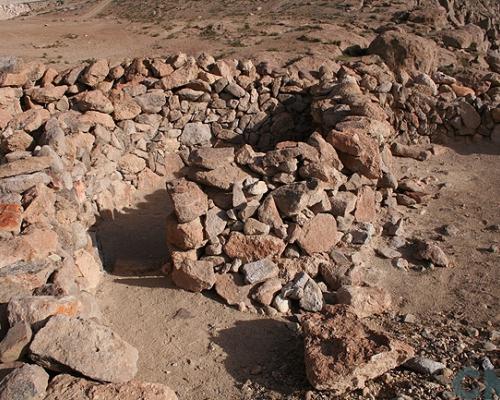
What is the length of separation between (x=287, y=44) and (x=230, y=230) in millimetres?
9948

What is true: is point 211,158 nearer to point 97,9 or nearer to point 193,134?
point 193,134

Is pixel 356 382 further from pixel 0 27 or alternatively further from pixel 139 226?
pixel 0 27

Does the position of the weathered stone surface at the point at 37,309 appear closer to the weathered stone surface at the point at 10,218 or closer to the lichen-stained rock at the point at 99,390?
the lichen-stained rock at the point at 99,390

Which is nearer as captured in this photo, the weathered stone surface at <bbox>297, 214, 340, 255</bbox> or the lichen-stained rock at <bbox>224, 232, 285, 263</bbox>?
the lichen-stained rock at <bbox>224, 232, 285, 263</bbox>

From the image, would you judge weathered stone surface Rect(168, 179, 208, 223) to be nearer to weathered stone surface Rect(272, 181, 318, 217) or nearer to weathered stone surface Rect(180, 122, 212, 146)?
weathered stone surface Rect(272, 181, 318, 217)

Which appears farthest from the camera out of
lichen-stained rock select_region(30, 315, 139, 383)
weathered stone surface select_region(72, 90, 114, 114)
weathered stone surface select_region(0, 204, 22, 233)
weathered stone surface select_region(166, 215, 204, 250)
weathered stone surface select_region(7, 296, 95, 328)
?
weathered stone surface select_region(72, 90, 114, 114)

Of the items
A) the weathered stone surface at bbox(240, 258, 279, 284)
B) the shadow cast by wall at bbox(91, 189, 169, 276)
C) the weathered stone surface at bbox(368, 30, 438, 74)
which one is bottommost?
the shadow cast by wall at bbox(91, 189, 169, 276)

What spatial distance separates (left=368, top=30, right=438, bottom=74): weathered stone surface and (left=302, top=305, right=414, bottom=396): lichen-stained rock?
8073 millimetres

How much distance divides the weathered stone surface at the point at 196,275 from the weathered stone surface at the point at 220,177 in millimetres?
998

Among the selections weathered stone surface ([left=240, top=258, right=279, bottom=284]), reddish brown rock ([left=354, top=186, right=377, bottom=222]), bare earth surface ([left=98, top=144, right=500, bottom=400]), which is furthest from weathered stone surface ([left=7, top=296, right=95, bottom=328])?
reddish brown rock ([left=354, top=186, right=377, bottom=222])

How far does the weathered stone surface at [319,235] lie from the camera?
21.5 feet

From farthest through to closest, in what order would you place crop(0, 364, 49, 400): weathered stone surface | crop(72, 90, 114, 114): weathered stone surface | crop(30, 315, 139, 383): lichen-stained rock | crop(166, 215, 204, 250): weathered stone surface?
crop(72, 90, 114, 114): weathered stone surface < crop(166, 215, 204, 250): weathered stone surface < crop(30, 315, 139, 383): lichen-stained rock < crop(0, 364, 49, 400): weathered stone surface

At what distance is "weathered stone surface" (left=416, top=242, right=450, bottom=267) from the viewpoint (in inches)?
258

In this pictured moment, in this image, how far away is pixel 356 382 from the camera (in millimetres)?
4555
